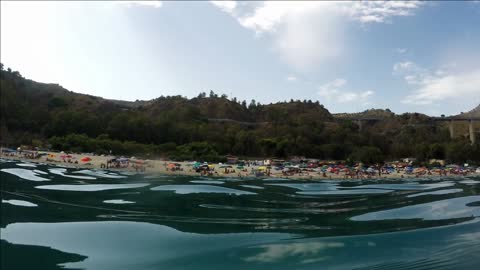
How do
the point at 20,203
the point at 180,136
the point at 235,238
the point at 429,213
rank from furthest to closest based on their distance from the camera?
1. the point at 180,136
2. the point at 20,203
3. the point at 429,213
4. the point at 235,238

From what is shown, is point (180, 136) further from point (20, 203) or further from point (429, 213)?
point (429, 213)

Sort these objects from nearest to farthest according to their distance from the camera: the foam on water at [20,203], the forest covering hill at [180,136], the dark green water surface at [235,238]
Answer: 1. the dark green water surface at [235,238]
2. the foam on water at [20,203]
3. the forest covering hill at [180,136]

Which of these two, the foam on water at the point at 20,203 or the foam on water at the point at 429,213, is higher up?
the foam on water at the point at 20,203

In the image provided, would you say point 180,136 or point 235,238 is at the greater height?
point 180,136

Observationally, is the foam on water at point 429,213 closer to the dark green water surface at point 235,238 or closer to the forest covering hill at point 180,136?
the dark green water surface at point 235,238

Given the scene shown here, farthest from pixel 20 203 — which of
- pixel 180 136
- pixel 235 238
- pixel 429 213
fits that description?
pixel 180 136

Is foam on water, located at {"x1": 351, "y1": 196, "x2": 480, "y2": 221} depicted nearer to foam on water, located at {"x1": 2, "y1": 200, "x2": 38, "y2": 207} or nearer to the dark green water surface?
the dark green water surface

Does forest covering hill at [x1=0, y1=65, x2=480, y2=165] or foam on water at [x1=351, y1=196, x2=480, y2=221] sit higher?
forest covering hill at [x1=0, y1=65, x2=480, y2=165]

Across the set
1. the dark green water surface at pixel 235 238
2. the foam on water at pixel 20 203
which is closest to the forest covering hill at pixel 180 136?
the foam on water at pixel 20 203

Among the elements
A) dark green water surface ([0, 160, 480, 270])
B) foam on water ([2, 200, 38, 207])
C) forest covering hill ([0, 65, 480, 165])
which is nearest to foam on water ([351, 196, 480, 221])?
dark green water surface ([0, 160, 480, 270])

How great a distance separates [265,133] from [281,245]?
53953mm

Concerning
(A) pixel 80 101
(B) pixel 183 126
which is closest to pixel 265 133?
(B) pixel 183 126

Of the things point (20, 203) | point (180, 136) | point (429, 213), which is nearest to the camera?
point (429, 213)

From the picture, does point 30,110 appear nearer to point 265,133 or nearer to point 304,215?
point 265,133
